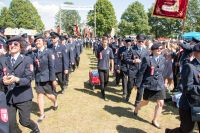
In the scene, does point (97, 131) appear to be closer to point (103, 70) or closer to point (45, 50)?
point (45, 50)

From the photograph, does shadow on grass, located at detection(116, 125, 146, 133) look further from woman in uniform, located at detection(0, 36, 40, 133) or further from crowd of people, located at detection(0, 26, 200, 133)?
woman in uniform, located at detection(0, 36, 40, 133)

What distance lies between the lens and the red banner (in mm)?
10297

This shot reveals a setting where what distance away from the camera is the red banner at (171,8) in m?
10.3

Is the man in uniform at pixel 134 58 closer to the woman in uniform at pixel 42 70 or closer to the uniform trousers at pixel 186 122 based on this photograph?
the woman in uniform at pixel 42 70

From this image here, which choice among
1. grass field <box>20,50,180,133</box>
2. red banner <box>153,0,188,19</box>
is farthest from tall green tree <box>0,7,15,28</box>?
red banner <box>153,0,188,19</box>

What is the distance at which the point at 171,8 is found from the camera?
10.6m

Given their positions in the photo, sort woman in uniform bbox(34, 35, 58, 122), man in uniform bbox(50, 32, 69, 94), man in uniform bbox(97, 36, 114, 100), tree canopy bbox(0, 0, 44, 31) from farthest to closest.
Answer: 1. tree canopy bbox(0, 0, 44, 31)
2. man in uniform bbox(50, 32, 69, 94)
3. man in uniform bbox(97, 36, 114, 100)
4. woman in uniform bbox(34, 35, 58, 122)

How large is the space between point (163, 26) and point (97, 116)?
93050 mm

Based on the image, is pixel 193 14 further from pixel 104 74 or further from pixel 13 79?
pixel 13 79

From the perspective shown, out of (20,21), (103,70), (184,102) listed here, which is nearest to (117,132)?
(184,102)

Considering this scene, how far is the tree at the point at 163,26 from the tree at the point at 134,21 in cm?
663

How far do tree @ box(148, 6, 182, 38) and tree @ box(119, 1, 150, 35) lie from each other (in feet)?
21.7

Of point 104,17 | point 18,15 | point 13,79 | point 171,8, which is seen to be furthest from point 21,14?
point 13,79

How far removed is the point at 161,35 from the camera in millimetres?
100500
